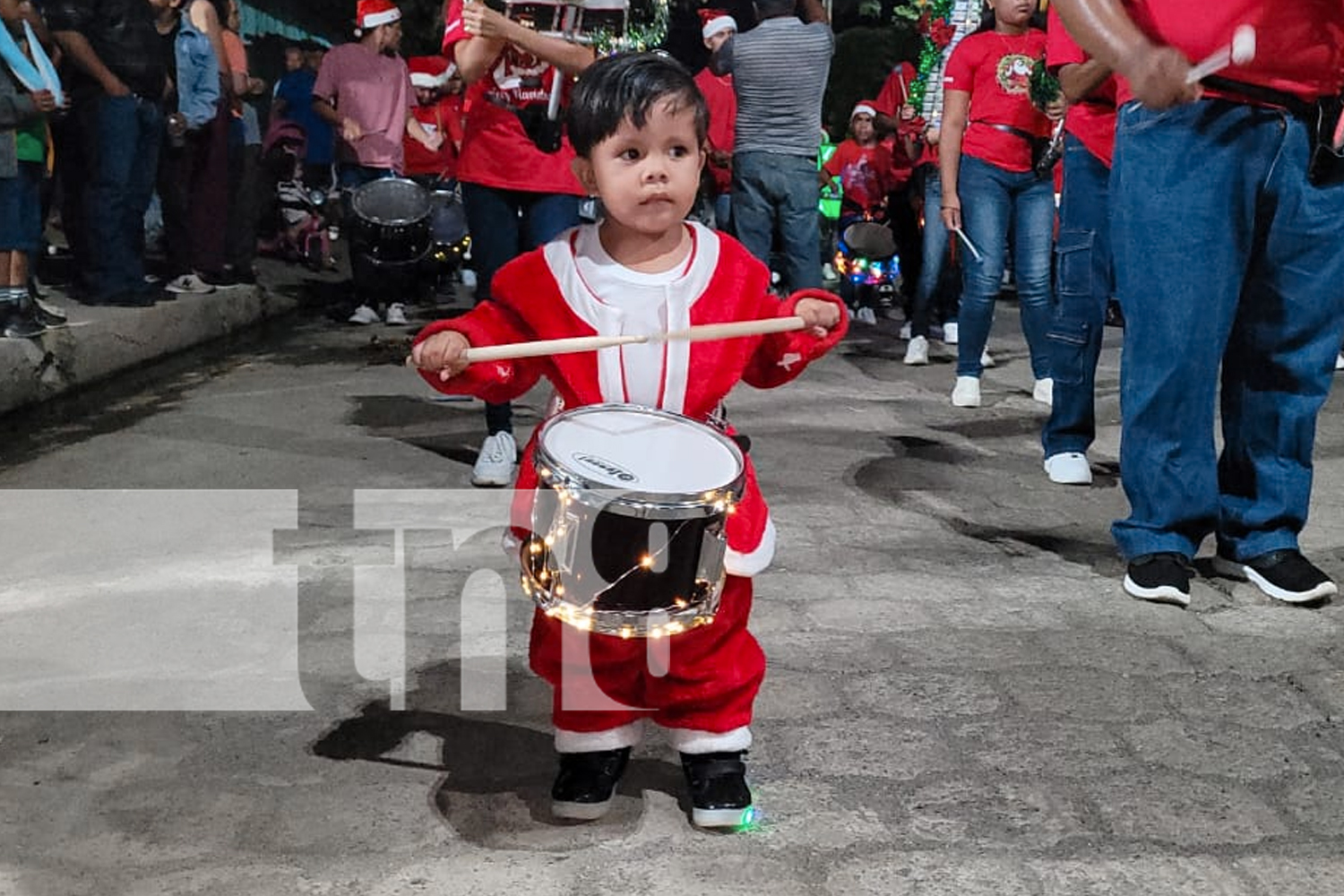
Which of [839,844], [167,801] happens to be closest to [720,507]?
[839,844]

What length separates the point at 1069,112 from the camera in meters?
4.38

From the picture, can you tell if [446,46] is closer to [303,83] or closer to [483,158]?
[483,158]

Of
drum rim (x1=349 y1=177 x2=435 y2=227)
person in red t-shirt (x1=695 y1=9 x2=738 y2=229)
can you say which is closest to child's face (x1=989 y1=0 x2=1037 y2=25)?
person in red t-shirt (x1=695 y1=9 x2=738 y2=229)

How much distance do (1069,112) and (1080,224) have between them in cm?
34

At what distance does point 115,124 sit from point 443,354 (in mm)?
5941

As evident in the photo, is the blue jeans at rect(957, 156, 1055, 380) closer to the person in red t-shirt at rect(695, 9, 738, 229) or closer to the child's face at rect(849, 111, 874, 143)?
the person in red t-shirt at rect(695, 9, 738, 229)

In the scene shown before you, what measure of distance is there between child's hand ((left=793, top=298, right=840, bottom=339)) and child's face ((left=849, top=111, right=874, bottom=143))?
8062mm

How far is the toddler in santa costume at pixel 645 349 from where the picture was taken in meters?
2.21

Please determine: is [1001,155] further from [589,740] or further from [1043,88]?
[589,740]

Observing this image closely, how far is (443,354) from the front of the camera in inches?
85.4

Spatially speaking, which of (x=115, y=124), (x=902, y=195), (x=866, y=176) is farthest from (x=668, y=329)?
(x=866, y=176)

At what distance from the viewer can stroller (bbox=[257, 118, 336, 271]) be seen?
38.3 ft

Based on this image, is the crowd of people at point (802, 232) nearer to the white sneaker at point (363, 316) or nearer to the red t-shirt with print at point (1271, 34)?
the red t-shirt with print at point (1271, 34)

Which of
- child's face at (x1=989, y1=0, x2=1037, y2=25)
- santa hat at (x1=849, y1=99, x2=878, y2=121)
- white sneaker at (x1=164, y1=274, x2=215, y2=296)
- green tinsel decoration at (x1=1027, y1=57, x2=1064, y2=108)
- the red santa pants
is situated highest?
child's face at (x1=989, y1=0, x2=1037, y2=25)
